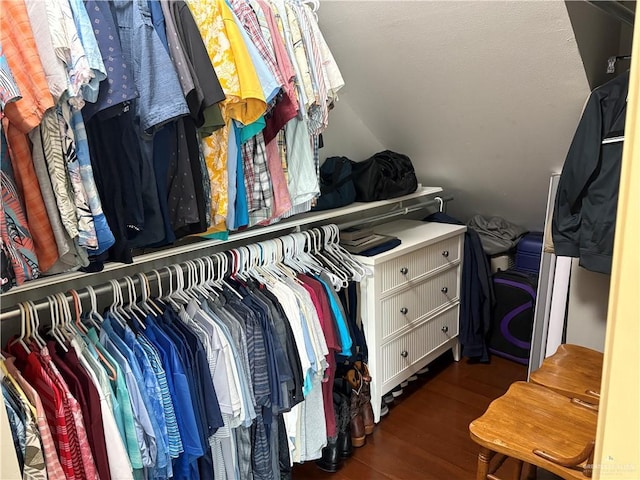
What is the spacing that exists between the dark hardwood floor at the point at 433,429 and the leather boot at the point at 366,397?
0.23 feet

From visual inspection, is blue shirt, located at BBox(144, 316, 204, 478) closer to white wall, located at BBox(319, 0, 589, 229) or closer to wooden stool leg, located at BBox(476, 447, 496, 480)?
wooden stool leg, located at BBox(476, 447, 496, 480)

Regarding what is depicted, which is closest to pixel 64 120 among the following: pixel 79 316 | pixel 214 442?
pixel 79 316

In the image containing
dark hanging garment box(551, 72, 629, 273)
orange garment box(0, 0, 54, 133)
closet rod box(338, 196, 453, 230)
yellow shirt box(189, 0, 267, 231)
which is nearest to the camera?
orange garment box(0, 0, 54, 133)

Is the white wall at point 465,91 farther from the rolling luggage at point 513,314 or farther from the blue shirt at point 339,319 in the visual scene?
the blue shirt at point 339,319

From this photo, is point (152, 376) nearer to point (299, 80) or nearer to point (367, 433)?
point (299, 80)

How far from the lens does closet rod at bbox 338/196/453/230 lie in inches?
93.1

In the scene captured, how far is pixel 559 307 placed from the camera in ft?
6.98

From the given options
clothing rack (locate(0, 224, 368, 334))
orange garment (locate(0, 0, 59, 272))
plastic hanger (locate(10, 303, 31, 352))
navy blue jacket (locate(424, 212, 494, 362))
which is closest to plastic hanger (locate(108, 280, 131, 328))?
clothing rack (locate(0, 224, 368, 334))

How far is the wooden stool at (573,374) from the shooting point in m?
1.55

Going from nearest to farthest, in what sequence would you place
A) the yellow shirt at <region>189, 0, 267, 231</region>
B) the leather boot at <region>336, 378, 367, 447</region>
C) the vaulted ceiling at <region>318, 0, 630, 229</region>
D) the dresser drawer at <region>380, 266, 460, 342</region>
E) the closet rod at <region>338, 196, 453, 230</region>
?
the yellow shirt at <region>189, 0, 267, 231</region> < the vaulted ceiling at <region>318, 0, 630, 229</region> < the leather boot at <region>336, 378, 367, 447</region> < the dresser drawer at <region>380, 266, 460, 342</region> < the closet rod at <region>338, 196, 453, 230</region>

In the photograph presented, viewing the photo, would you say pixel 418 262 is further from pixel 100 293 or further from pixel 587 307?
pixel 100 293

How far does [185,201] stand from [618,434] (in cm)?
112

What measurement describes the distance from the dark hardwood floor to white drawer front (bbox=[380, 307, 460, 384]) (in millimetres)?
203

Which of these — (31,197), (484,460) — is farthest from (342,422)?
(31,197)
